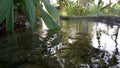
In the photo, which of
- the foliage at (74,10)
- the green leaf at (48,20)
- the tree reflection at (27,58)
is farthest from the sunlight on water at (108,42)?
the foliage at (74,10)

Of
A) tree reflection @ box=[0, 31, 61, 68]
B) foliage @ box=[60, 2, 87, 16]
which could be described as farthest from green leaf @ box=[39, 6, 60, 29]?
Answer: foliage @ box=[60, 2, 87, 16]

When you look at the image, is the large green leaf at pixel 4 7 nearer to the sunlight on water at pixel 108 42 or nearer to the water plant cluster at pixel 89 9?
the sunlight on water at pixel 108 42

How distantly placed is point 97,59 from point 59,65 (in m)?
0.99

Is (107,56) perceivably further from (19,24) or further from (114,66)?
(19,24)

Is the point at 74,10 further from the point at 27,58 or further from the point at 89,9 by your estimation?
the point at 27,58

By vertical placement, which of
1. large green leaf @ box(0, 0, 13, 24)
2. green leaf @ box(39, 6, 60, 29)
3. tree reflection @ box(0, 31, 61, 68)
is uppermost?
large green leaf @ box(0, 0, 13, 24)

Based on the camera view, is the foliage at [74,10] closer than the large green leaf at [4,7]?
No

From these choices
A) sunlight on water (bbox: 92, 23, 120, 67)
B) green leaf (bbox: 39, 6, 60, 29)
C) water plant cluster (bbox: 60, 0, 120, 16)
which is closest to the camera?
green leaf (bbox: 39, 6, 60, 29)

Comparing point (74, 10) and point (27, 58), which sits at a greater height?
point (74, 10)

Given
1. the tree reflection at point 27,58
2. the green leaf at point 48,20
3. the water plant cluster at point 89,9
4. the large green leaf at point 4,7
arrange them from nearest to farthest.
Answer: the large green leaf at point 4,7 → the green leaf at point 48,20 → the tree reflection at point 27,58 → the water plant cluster at point 89,9

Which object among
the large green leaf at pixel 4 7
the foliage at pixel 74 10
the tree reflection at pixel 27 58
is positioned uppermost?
the foliage at pixel 74 10

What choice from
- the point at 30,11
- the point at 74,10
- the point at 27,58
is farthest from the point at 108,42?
the point at 74,10

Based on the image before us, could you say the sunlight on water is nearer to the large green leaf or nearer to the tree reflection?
the tree reflection

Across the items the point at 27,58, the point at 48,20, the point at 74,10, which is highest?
the point at 74,10
